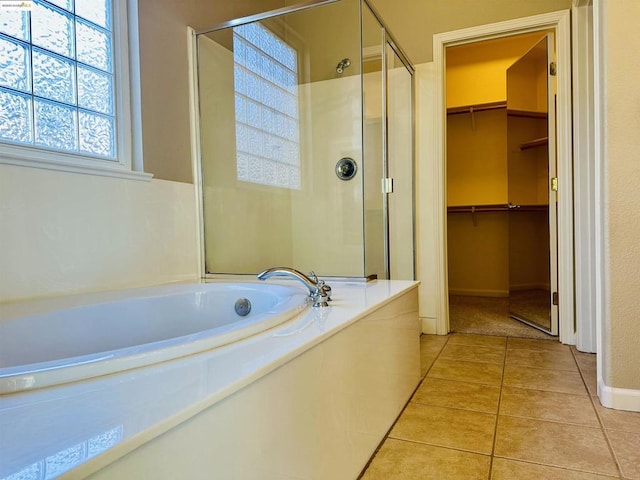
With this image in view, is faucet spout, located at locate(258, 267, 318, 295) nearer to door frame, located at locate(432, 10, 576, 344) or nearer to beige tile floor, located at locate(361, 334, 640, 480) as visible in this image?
beige tile floor, located at locate(361, 334, 640, 480)

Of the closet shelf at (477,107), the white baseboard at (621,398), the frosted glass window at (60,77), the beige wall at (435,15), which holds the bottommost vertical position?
the white baseboard at (621,398)

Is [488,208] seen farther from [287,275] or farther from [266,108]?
[287,275]

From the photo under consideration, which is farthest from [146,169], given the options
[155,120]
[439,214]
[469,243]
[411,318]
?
[469,243]

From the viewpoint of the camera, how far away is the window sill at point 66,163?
1373mm

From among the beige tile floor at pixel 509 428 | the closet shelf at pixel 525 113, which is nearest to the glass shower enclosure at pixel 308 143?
the beige tile floor at pixel 509 428

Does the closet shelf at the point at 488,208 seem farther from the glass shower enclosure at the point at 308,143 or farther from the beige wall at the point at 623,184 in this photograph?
the beige wall at the point at 623,184

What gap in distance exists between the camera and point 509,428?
1.45 metres

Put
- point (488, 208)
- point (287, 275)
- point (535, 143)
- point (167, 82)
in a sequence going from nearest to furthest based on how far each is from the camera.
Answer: point (287, 275), point (167, 82), point (535, 143), point (488, 208)

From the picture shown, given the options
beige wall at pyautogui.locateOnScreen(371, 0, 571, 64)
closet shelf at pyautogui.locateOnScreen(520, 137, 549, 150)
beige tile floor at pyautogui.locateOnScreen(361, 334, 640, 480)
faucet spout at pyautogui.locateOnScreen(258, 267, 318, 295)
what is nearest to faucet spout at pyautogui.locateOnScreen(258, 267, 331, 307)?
faucet spout at pyautogui.locateOnScreen(258, 267, 318, 295)

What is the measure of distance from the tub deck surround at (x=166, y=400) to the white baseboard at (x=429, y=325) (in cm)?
163

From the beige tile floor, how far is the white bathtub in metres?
0.62

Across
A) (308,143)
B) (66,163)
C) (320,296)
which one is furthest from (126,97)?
(320,296)

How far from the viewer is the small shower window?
2471 millimetres

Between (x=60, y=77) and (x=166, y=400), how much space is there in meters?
1.54
